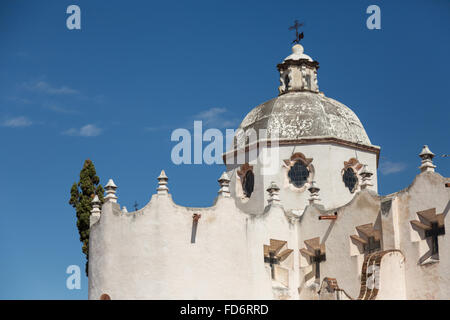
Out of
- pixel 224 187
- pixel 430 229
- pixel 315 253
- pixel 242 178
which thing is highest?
pixel 242 178

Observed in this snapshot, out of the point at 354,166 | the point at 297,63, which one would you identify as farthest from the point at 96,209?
the point at 297,63

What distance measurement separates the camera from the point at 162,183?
110ft

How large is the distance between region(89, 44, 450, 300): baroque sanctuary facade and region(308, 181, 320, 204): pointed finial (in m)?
0.06

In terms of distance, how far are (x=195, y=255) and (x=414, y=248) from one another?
8.03 meters

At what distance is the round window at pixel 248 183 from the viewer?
38.5 m

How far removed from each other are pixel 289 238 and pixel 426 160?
680cm

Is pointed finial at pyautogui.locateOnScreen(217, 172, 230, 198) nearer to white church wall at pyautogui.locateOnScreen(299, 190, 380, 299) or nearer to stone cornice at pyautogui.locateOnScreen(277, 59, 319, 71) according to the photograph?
white church wall at pyautogui.locateOnScreen(299, 190, 380, 299)

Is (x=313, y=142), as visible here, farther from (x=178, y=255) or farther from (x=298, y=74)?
(x=178, y=255)

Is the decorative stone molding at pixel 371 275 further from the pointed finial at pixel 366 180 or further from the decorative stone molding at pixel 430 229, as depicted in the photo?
the pointed finial at pixel 366 180

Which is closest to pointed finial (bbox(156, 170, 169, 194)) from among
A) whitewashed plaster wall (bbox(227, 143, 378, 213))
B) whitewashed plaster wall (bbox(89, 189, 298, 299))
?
whitewashed plaster wall (bbox(89, 189, 298, 299))

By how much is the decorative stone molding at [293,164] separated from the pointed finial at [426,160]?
6.87m

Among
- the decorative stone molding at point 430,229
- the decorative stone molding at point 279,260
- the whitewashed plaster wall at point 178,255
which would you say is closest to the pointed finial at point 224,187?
the whitewashed plaster wall at point 178,255
